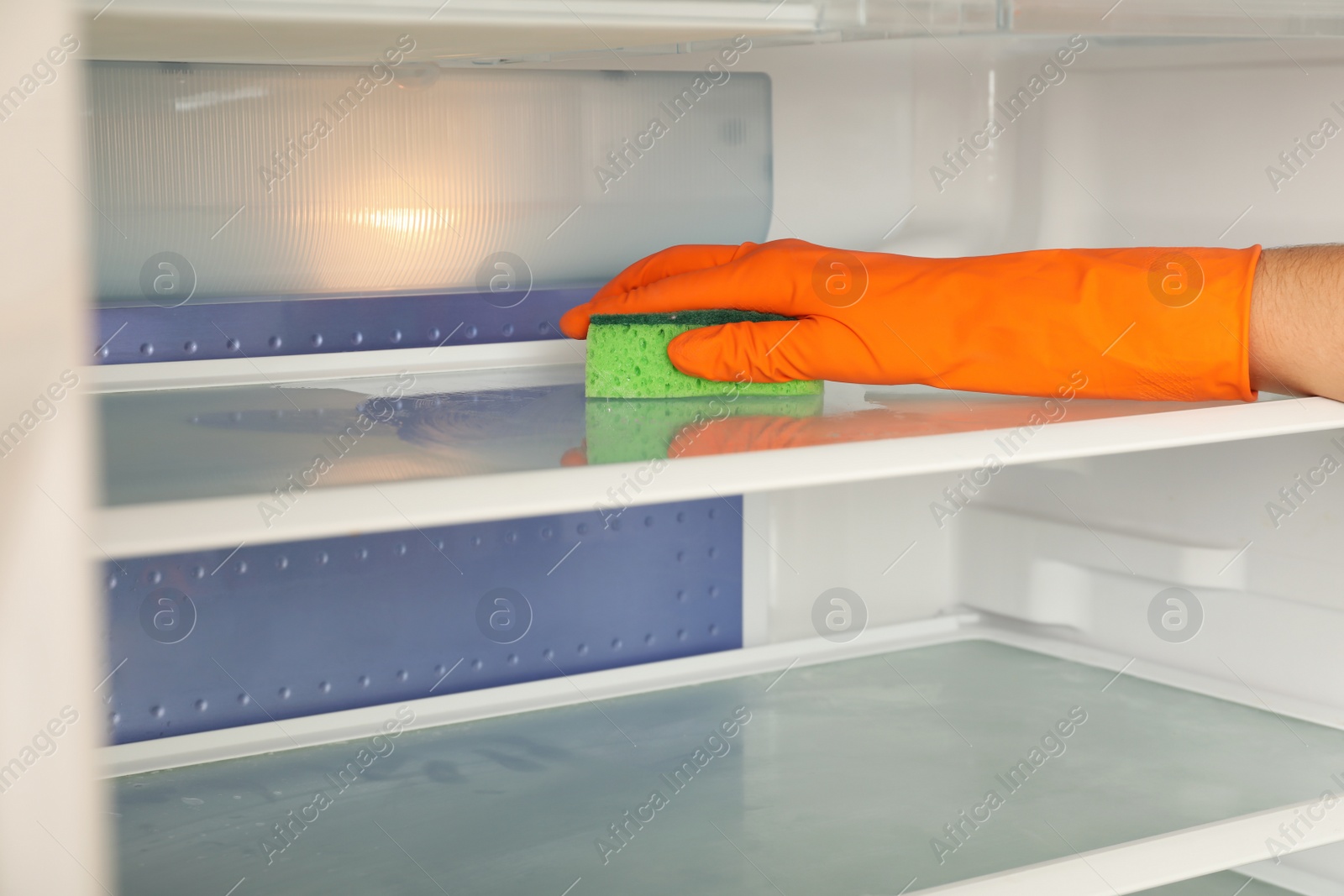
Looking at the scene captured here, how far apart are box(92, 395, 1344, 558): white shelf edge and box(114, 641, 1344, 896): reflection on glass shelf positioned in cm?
43

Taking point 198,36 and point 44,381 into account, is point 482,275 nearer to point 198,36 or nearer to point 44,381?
point 198,36

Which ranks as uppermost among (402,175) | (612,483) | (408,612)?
(402,175)

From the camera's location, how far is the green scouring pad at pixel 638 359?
1.02 metres

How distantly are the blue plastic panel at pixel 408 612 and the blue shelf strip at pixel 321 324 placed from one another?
210 mm

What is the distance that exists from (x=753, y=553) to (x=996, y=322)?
0.74 metres

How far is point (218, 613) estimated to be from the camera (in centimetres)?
135

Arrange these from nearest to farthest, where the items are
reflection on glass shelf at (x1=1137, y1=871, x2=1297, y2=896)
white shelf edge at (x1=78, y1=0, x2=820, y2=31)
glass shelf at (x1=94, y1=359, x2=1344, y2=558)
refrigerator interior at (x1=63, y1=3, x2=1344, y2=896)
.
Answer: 1. glass shelf at (x1=94, y1=359, x2=1344, y2=558)
2. white shelf edge at (x1=78, y1=0, x2=820, y2=31)
3. refrigerator interior at (x1=63, y1=3, x2=1344, y2=896)
4. reflection on glass shelf at (x1=1137, y1=871, x2=1297, y2=896)

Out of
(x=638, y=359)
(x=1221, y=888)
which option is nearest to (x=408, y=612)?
(x=638, y=359)

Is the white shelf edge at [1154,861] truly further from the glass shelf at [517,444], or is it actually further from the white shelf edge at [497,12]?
the white shelf edge at [497,12]

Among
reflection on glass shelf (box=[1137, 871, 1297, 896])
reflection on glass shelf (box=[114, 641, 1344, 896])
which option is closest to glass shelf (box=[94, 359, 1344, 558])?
reflection on glass shelf (box=[114, 641, 1344, 896])

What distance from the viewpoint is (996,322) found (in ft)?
3.18

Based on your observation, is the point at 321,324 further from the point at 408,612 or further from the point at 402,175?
the point at 408,612

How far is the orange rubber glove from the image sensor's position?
94 cm

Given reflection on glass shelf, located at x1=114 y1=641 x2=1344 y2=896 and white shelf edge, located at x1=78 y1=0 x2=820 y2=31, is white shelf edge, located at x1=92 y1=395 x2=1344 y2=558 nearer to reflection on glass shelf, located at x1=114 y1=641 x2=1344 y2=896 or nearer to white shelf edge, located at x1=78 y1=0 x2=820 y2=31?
white shelf edge, located at x1=78 y1=0 x2=820 y2=31
